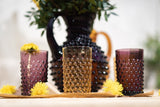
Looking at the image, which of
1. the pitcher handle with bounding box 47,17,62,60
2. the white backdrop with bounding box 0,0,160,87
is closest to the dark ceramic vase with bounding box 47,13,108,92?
the pitcher handle with bounding box 47,17,62,60

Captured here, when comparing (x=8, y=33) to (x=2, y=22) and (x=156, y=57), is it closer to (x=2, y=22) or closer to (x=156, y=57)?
(x=2, y=22)

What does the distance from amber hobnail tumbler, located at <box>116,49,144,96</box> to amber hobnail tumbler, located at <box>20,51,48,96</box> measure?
0.76 feet

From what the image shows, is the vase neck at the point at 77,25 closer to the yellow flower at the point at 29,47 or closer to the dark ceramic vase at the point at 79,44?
the dark ceramic vase at the point at 79,44

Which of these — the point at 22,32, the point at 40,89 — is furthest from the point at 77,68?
the point at 22,32

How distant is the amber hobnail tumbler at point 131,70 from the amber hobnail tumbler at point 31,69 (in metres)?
0.23

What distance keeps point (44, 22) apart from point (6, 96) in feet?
1.10

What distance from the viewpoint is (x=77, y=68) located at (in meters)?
0.59

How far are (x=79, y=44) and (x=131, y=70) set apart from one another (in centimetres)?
19

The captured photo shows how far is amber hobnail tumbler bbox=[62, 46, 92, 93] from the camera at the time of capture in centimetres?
59

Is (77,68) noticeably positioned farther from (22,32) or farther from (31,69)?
(22,32)

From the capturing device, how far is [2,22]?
224 centimetres

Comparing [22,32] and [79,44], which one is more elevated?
[22,32]

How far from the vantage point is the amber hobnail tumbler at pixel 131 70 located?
62cm

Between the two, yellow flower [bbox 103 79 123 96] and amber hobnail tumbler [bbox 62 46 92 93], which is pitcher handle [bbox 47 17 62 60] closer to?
amber hobnail tumbler [bbox 62 46 92 93]
